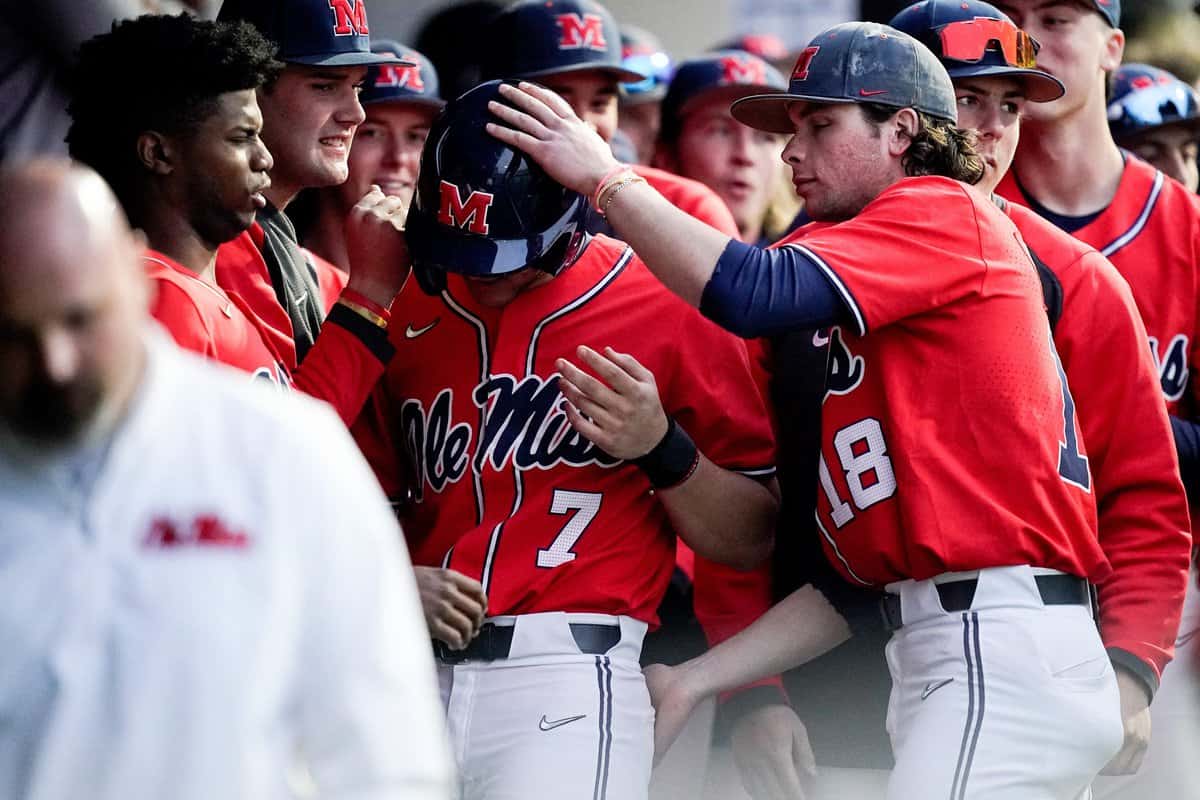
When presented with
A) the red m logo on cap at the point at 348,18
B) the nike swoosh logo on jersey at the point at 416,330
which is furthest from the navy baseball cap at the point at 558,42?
the nike swoosh logo on jersey at the point at 416,330

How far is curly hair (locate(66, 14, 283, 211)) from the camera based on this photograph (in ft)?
11.0

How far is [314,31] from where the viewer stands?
13.4 feet

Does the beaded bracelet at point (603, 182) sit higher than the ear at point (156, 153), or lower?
lower

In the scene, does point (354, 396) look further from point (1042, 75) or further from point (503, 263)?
point (1042, 75)

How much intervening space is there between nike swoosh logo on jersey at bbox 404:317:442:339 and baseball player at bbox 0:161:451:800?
1710mm

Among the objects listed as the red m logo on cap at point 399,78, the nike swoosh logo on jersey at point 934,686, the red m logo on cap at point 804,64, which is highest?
the red m logo on cap at point 804,64

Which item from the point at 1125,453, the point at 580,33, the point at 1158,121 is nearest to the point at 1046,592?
the point at 1125,453

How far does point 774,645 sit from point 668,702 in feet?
1.02

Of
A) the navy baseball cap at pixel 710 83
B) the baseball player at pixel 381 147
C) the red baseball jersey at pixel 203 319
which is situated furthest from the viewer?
the navy baseball cap at pixel 710 83

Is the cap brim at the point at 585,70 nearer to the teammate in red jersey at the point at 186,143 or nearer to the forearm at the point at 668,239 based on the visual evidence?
the teammate in red jersey at the point at 186,143

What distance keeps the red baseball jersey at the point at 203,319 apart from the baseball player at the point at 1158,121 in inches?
144

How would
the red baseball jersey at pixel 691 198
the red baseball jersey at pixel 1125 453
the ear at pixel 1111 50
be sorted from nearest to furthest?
the red baseball jersey at pixel 1125 453 → the ear at pixel 1111 50 → the red baseball jersey at pixel 691 198

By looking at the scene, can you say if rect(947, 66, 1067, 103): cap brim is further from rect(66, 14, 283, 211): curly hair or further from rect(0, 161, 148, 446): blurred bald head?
rect(0, 161, 148, 446): blurred bald head

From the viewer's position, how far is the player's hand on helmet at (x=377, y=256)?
11.8 ft
